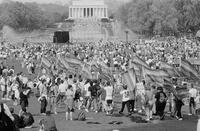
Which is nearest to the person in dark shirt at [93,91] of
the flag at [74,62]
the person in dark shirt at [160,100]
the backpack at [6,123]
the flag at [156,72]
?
the flag at [156,72]

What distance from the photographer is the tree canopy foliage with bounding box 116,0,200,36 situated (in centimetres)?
9995

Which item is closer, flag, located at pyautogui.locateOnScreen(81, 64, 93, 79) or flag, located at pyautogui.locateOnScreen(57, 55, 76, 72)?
flag, located at pyautogui.locateOnScreen(81, 64, 93, 79)

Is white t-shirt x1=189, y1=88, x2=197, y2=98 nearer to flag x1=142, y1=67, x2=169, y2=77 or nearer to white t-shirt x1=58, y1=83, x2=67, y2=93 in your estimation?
flag x1=142, y1=67, x2=169, y2=77

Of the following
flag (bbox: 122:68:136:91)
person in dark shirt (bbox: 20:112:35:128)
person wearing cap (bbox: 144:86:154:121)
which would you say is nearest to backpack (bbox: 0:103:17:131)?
person in dark shirt (bbox: 20:112:35:128)

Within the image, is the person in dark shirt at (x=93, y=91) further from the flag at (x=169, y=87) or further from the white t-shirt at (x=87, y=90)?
the flag at (x=169, y=87)

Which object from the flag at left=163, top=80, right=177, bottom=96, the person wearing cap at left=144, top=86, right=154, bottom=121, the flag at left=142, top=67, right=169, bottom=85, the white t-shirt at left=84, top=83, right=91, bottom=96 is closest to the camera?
the person wearing cap at left=144, top=86, right=154, bottom=121

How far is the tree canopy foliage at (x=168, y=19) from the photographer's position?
328 ft

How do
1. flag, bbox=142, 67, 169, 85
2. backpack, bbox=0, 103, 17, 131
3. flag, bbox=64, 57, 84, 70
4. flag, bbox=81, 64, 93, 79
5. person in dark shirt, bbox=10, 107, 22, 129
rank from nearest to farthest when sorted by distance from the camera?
backpack, bbox=0, 103, 17, 131, person in dark shirt, bbox=10, 107, 22, 129, flag, bbox=142, 67, 169, 85, flag, bbox=81, 64, 93, 79, flag, bbox=64, 57, 84, 70

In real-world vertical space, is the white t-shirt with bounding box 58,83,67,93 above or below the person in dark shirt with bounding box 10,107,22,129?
above

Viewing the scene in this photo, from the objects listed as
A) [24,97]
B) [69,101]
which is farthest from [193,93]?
[24,97]

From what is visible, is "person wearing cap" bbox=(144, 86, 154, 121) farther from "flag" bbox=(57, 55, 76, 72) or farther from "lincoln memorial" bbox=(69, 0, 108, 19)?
"lincoln memorial" bbox=(69, 0, 108, 19)

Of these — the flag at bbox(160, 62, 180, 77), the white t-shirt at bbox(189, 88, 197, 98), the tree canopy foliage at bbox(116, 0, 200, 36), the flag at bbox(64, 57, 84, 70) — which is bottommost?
the white t-shirt at bbox(189, 88, 197, 98)

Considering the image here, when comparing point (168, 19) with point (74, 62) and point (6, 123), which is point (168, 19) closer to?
point (74, 62)

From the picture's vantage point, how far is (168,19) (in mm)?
98438
